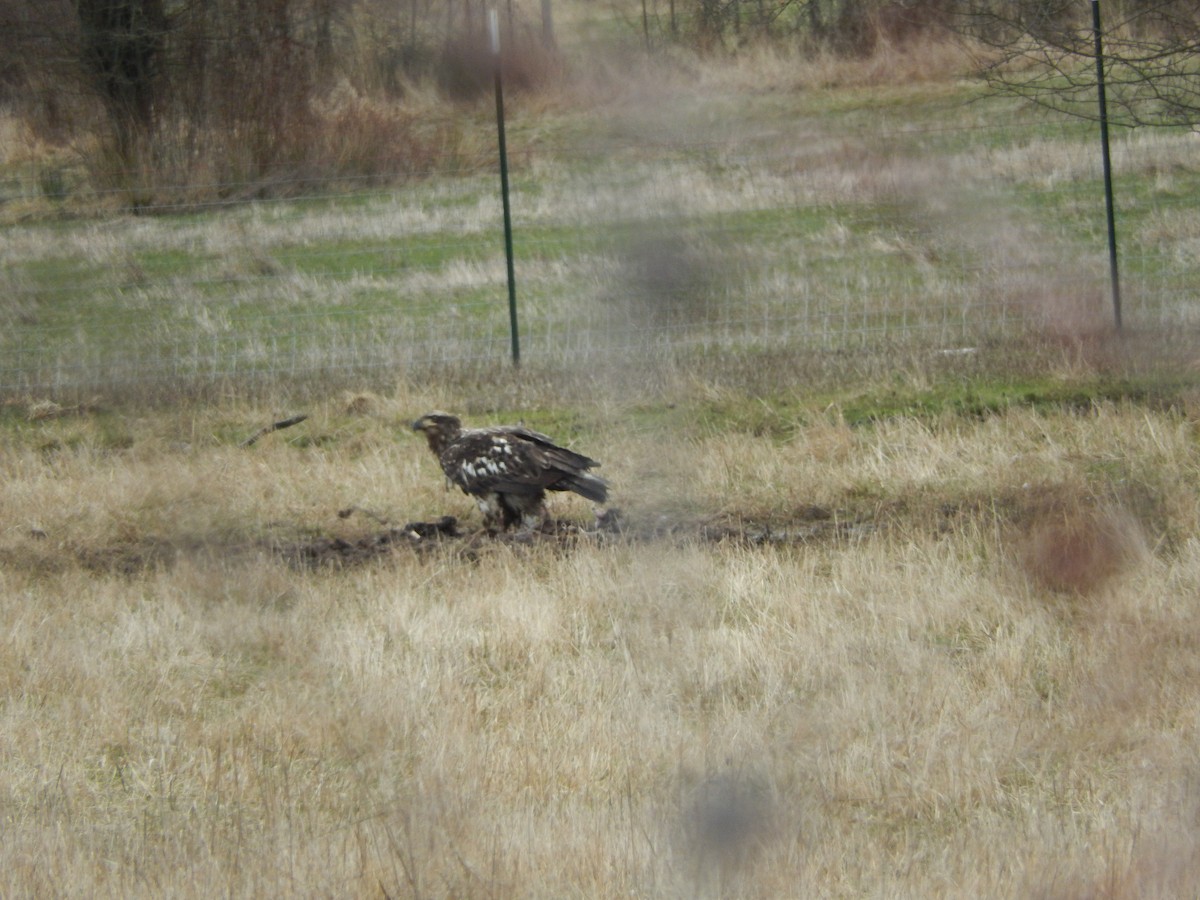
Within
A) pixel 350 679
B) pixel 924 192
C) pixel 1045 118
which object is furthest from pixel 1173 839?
pixel 1045 118

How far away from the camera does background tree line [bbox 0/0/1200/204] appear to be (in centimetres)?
262

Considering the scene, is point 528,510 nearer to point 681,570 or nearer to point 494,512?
point 494,512

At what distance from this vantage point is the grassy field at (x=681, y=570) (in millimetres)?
3742

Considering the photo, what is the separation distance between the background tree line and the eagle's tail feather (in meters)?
1.86

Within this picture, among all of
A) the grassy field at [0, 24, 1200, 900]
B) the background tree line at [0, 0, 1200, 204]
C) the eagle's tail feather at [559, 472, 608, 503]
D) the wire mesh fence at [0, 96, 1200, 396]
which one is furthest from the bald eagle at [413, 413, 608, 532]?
the background tree line at [0, 0, 1200, 204]

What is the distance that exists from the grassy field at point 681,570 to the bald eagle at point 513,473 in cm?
24

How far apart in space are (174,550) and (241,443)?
221 cm

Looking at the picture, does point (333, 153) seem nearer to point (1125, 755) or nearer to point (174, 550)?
point (174, 550)

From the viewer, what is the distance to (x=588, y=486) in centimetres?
720

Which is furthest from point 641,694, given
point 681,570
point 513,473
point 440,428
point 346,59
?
point 440,428

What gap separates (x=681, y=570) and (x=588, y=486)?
282 cm

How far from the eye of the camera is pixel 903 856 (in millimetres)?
3793

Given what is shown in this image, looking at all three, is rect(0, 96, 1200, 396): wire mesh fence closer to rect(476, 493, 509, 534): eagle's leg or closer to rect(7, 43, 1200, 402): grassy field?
rect(7, 43, 1200, 402): grassy field

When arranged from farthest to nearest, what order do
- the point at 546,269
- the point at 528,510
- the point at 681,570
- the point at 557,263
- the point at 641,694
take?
the point at 546,269, the point at 557,263, the point at 528,510, the point at 641,694, the point at 681,570
